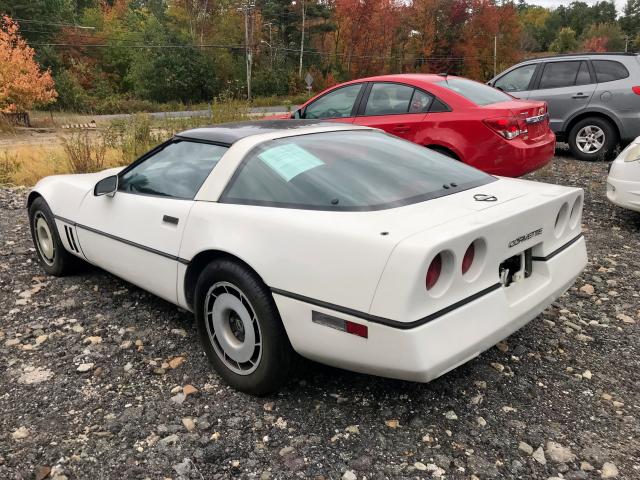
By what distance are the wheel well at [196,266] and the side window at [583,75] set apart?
8.21m

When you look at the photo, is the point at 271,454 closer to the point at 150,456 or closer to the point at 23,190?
the point at 150,456

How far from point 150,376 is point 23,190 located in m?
6.93

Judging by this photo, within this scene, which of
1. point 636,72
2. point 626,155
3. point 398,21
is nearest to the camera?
point 626,155

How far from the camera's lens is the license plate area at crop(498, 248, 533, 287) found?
8.15ft

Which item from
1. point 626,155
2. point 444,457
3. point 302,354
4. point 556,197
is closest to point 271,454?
point 302,354

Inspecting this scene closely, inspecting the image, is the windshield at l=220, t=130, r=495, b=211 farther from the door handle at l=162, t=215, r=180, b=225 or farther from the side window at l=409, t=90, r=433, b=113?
the side window at l=409, t=90, r=433, b=113

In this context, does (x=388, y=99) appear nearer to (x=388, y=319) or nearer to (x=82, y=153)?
(x=388, y=319)

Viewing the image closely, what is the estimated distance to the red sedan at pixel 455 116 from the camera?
5.63 m

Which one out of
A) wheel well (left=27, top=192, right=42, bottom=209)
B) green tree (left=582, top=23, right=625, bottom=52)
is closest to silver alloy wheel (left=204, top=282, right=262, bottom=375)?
wheel well (left=27, top=192, right=42, bottom=209)

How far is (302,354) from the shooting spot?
237cm

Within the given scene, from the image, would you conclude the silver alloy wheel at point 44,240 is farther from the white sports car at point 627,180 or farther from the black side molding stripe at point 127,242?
the white sports car at point 627,180

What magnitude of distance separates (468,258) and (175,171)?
6.10 ft

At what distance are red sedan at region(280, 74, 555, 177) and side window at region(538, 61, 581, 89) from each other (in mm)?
3217

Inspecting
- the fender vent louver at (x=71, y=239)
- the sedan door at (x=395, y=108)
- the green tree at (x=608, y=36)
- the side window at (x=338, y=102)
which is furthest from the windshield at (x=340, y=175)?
the green tree at (x=608, y=36)
